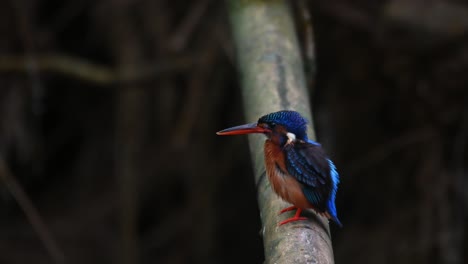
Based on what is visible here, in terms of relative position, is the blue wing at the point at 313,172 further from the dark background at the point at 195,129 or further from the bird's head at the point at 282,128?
the dark background at the point at 195,129

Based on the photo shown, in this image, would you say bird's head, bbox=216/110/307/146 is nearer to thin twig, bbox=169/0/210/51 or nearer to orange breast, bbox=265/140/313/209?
orange breast, bbox=265/140/313/209

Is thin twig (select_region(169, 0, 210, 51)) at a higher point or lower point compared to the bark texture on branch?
higher

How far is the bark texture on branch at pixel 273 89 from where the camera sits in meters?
1.76

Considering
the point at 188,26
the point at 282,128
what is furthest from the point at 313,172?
the point at 188,26

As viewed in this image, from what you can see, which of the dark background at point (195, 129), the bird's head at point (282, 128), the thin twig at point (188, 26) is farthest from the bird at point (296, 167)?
the thin twig at point (188, 26)

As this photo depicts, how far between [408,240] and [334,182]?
2.14m

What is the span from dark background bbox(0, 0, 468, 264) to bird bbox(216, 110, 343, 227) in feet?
3.21

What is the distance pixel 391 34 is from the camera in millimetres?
3840

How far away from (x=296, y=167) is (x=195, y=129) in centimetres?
285

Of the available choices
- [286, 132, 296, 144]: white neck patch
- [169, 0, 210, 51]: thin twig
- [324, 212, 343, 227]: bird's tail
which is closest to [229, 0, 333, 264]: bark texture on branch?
[324, 212, 343, 227]: bird's tail

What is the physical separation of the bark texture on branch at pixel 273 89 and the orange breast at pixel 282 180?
0.04 meters

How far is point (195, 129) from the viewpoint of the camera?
4852 mm

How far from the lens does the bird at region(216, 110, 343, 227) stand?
197cm

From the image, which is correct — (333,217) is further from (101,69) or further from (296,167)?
(101,69)
